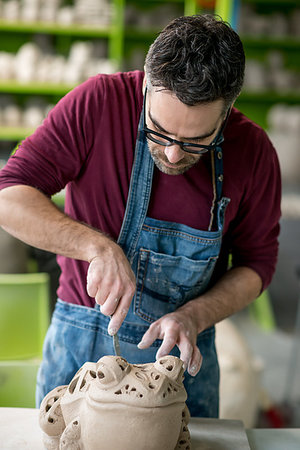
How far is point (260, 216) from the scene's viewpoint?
64.6 inches

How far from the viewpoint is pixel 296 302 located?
192 inches

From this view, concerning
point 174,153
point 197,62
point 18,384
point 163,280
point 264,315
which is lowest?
point 264,315

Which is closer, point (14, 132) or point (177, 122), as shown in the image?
point (177, 122)

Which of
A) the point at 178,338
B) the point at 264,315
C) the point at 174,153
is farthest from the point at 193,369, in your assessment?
the point at 264,315

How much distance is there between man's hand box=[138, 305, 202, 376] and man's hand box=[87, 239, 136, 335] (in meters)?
0.15

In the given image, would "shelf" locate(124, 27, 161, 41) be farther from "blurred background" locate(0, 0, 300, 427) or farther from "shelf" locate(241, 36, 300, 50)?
"shelf" locate(241, 36, 300, 50)

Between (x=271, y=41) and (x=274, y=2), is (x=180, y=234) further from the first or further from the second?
(x=274, y=2)

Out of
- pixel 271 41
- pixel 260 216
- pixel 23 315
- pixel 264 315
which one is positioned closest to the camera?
pixel 260 216

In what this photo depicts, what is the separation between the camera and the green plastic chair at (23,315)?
2498 millimetres

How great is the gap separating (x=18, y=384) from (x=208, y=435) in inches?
28.8

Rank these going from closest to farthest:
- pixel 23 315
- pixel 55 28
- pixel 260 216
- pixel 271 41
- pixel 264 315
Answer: pixel 260 216 < pixel 23 315 < pixel 264 315 < pixel 55 28 < pixel 271 41

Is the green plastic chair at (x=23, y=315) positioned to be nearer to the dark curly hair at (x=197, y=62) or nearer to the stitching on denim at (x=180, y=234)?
the stitching on denim at (x=180, y=234)

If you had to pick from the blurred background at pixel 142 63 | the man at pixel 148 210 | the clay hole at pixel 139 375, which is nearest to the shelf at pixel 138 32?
the blurred background at pixel 142 63

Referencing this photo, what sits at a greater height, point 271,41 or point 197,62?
point 197,62
